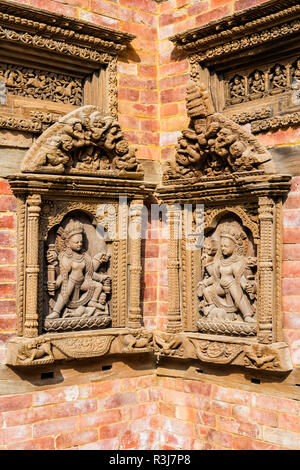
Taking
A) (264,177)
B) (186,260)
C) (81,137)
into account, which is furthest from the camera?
(186,260)

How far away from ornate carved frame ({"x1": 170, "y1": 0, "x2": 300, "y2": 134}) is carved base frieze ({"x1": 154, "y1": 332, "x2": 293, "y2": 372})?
5.91 feet

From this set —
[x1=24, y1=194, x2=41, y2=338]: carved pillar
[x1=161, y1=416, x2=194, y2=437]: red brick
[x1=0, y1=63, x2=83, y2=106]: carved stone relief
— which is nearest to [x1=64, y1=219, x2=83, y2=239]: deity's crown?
[x1=24, y1=194, x2=41, y2=338]: carved pillar

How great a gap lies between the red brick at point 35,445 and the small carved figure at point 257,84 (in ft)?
11.3

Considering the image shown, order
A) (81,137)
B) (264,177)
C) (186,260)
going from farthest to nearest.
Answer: (186,260) < (81,137) < (264,177)

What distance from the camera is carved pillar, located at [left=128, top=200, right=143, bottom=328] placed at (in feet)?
17.8

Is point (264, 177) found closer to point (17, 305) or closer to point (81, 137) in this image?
point (81, 137)

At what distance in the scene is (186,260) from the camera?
5.53 m

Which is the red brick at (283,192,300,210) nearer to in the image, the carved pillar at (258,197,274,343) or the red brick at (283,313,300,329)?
the carved pillar at (258,197,274,343)

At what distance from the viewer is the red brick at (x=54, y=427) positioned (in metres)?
4.97

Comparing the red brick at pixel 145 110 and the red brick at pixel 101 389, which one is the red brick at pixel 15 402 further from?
the red brick at pixel 145 110

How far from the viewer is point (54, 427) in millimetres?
5055

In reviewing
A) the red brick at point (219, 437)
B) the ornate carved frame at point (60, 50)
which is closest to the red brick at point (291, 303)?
the red brick at point (219, 437)

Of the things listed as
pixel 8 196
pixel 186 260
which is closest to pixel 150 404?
pixel 186 260

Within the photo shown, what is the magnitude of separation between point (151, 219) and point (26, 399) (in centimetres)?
203
